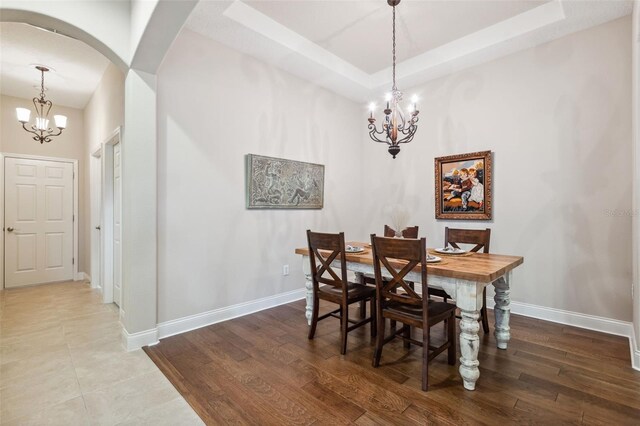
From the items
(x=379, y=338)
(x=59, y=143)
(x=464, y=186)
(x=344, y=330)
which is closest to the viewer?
(x=379, y=338)

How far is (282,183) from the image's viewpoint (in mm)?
3834

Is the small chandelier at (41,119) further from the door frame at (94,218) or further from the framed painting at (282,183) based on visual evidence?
the framed painting at (282,183)

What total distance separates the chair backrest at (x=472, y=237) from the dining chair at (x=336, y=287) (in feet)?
3.54

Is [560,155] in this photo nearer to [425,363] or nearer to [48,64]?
[425,363]

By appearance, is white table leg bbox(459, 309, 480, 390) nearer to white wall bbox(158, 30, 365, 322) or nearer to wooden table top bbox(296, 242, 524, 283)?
wooden table top bbox(296, 242, 524, 283)

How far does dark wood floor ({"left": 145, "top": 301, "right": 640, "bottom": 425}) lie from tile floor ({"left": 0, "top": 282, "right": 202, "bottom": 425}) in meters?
0.16

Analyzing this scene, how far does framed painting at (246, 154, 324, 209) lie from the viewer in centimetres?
352

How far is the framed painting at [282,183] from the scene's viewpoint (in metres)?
3.52

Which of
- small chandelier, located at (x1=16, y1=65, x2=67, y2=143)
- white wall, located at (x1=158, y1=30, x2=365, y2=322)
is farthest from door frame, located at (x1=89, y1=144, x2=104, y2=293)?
white wall, located at (x1=158, y1=30, x2=365, y2=322)

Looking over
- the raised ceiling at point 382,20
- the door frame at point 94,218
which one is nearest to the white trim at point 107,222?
the door frame at point 94,218

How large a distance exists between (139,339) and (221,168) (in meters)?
1.79

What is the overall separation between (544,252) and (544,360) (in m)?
1.35

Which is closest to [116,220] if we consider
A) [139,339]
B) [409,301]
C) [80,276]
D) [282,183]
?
A: [139,339]

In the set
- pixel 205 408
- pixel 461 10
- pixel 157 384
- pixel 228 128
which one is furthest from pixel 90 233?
pixel 461 10
